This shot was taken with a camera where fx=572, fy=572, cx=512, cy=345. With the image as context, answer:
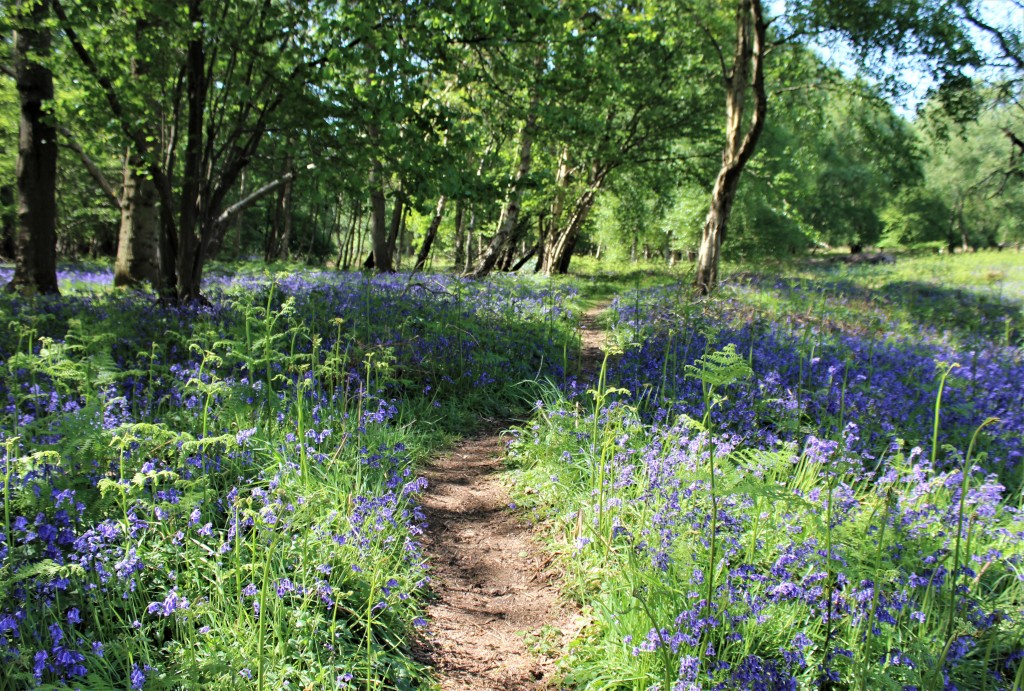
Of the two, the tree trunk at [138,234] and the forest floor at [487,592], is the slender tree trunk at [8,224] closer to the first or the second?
the tree trunk at [138,234]

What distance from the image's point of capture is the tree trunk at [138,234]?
961cm

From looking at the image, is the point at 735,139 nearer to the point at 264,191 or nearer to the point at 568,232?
the point at 264,191

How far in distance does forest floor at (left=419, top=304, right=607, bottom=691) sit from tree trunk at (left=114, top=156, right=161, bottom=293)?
7723 mm

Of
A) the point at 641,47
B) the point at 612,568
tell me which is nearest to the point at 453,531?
the point at 612,568

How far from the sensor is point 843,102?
50.8 ft

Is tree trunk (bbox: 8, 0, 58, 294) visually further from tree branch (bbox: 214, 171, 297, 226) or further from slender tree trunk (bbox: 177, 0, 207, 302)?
tree branch (bbox: 214, 171, 297, 226)

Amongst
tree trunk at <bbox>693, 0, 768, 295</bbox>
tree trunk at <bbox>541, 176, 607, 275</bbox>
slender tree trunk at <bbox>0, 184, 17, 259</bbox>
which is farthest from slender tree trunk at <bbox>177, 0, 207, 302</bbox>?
slender tree trunk at <bbox>0, 184, 17, 259</bbox>

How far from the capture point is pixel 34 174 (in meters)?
8.64

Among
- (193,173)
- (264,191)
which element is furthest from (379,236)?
(193,173)

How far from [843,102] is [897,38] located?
13.2 ft

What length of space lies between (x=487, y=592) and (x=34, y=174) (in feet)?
31.8

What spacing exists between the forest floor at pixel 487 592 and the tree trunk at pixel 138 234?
7723 mm

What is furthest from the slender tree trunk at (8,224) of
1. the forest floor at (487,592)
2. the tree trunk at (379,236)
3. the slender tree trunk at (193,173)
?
the forest floor at (487,592)

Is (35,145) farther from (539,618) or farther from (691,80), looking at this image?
(691,80)
